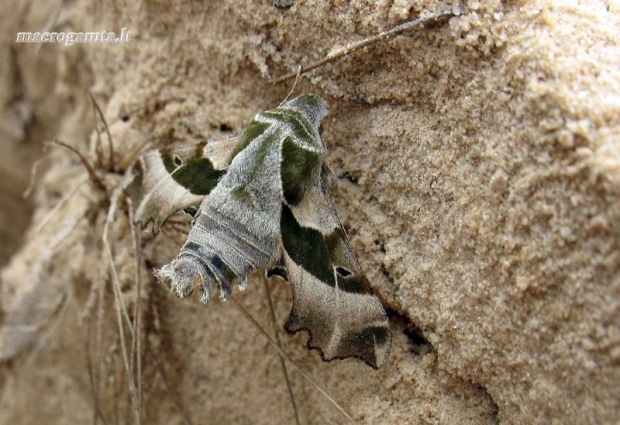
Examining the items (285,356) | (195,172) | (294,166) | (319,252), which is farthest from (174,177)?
(285,356)

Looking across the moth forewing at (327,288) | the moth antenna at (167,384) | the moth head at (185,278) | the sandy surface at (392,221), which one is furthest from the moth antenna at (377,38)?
the moth antenna at (167,384)

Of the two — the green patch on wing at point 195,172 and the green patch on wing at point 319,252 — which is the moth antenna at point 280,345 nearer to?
the green patch on wing at point 319,252

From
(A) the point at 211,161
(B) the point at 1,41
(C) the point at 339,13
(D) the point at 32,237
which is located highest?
(C) the point at 339,13

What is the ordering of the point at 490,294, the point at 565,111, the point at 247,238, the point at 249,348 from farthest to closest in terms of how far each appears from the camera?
the point at 249,348, the point at 247,238, the point at 490,294, the point at 565,111

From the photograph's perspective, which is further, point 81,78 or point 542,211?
point 81,78

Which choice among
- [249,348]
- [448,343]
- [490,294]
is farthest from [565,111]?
[249,348]

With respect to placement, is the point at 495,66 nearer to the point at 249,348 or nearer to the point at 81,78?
the point at 249,348
